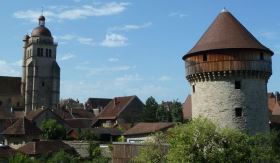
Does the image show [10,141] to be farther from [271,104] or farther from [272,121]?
[271,104]

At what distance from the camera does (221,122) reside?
29.0 meters

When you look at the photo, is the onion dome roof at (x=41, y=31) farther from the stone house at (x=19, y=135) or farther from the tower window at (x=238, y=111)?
the tower window at (x=238, y=111)

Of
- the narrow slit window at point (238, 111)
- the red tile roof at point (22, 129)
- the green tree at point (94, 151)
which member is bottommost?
the green tree at point (94, 151)

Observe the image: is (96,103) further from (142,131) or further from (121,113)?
(142,131)

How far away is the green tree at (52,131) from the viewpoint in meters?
53.4

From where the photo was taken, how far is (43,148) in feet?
136

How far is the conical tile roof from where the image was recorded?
29812 mm

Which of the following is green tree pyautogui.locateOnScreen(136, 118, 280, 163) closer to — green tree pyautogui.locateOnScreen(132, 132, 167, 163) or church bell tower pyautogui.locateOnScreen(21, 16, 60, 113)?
green tree pyautogui.locateOnScreen(132, 132, 167, 163)

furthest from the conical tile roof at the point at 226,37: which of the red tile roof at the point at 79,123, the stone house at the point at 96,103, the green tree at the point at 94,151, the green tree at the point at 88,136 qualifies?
the stone house at the point at 96,103

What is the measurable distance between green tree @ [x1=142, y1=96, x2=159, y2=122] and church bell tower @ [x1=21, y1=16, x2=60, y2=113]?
32.6 metres

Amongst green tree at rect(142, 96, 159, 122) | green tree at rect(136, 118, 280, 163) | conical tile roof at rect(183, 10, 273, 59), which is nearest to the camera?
green tree at rect(136, 118, 280, 163)

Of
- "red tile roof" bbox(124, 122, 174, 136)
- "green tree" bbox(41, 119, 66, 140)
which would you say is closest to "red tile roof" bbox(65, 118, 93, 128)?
"green tree" bbox(41, 119, 66, 140)

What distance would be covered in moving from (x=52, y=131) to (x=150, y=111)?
14.0m

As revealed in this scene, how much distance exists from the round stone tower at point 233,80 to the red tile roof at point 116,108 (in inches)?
1437
